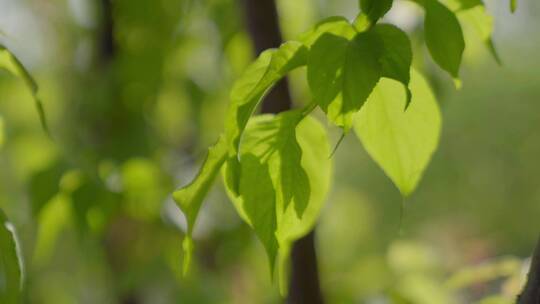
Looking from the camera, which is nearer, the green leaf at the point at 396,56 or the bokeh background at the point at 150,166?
the green leaf at the point at 396,56

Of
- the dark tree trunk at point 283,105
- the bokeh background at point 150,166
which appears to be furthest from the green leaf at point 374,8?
the dark tree trunk at point 283,105

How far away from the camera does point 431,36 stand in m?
0.46

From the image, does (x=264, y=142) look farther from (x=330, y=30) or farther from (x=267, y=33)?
(x=267, y=33)

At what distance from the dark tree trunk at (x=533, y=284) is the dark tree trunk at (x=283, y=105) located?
0.81ft

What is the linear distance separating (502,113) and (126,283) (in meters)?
1.82

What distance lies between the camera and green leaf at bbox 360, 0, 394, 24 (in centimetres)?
44

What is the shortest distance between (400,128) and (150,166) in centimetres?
58

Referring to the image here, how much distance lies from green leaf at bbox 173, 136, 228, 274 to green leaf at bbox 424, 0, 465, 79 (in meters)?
0.11

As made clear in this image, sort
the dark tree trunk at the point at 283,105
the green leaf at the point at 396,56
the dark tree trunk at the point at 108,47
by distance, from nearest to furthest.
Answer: the green leaf at the point at 396,56, the dark tree trunk at the point at 283,105, the dark tree trunk at the point at 108,47

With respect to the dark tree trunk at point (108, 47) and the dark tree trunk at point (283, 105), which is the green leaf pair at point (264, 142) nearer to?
the dark tree trunk at point (283, 105)

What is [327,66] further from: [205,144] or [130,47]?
[205,144]

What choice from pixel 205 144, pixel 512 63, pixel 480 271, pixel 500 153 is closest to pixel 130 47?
pixel 205 144

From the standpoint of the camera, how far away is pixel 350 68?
43 centimetres

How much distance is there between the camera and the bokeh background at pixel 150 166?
0.89 metres
